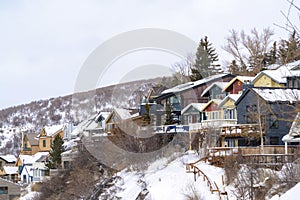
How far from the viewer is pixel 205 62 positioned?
205ft

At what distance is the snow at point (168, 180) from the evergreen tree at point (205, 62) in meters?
26.2

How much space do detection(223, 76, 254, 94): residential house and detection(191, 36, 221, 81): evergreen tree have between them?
56.4ft

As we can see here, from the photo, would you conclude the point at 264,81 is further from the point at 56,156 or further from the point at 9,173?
the point at 9,173

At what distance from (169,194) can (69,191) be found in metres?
13.0

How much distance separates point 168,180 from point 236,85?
1448 cm

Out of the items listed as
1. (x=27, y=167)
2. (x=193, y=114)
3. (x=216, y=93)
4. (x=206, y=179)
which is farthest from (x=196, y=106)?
(x=27, y=167)

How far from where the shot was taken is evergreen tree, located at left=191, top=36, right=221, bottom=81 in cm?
6007

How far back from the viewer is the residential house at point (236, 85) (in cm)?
4009

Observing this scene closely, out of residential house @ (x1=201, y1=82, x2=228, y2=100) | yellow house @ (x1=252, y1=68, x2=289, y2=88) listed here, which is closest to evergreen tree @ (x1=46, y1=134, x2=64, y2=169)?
residential house @ (x1=201, y1=82, x2=228, y2=100)

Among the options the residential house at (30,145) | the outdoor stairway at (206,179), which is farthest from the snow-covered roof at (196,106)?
the residential house at (30,145)

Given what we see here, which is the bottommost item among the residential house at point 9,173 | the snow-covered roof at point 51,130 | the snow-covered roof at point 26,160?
the residential house at point 9,173

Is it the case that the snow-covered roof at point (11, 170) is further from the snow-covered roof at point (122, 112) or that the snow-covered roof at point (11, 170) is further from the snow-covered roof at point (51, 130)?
the snow-covered roof at point (122, 112)

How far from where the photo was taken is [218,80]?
45719 mm

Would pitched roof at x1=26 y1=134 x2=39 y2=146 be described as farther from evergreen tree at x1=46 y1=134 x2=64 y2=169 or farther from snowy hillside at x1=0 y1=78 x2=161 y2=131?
snowy hillside at x1=0 y1=78 x2=161 y2=131
